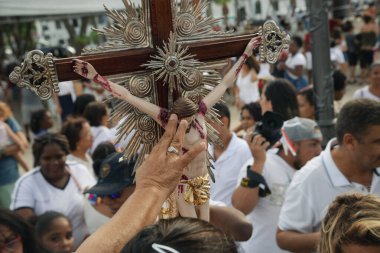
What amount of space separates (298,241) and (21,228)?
4.45ft

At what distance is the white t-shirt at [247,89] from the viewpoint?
26.1 feet

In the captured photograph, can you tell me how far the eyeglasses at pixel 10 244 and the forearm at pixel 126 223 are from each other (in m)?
1.11

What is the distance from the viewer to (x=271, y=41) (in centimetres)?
214

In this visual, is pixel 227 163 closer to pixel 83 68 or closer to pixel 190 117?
pixel 190 117

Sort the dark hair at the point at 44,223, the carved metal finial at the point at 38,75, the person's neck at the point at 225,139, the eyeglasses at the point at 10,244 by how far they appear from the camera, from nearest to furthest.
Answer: the carved metal finial at the point at 38,75 < the eyeglasses at the point at 10,244 < the dark hair at the point at 44,223 < the person's neck at the point at 225,139

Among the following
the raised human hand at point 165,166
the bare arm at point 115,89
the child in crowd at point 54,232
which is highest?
the bare arm at point 115,89

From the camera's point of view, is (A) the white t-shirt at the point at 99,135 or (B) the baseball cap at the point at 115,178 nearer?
(B) the baseball cap at the point at 115,178

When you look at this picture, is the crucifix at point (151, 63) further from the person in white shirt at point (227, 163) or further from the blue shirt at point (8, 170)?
the blue shirt at point (8, 170)

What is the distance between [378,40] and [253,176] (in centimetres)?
1306

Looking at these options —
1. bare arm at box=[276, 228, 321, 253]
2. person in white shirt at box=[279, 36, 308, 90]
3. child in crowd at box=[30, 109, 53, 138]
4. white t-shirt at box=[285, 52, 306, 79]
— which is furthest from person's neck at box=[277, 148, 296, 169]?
white t-shirt at box=[285, 52, 306, 79]

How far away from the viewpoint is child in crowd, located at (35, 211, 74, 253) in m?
3.40

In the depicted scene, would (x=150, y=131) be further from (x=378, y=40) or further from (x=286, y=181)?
(x=378, y=40)

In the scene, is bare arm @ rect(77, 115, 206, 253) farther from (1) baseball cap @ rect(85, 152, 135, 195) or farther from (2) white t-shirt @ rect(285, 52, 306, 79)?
(2) white t-shirt @ rect(285, 52, 306, 79)

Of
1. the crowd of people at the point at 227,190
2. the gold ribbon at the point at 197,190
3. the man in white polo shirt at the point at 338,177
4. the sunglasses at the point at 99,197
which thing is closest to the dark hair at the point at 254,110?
the crowd of people at the point at 227,190
